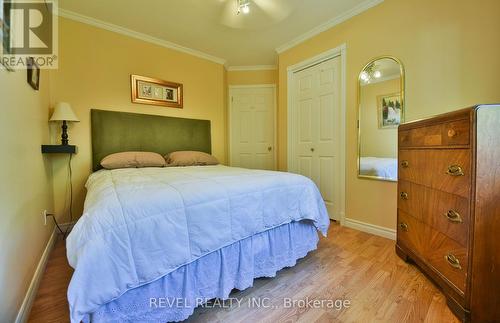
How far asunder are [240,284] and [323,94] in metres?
2.45

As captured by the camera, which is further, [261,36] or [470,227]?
[261,36]

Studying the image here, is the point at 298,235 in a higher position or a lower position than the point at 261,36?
lower

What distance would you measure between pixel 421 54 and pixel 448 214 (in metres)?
1.54

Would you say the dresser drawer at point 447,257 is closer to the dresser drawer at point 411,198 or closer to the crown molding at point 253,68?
the dresser drawer at point 411,198

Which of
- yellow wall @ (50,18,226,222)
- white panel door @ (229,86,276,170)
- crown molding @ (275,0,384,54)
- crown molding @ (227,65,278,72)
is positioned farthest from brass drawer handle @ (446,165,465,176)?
crown molding @ (227,65,278,72)

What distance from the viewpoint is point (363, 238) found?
2.25 metres

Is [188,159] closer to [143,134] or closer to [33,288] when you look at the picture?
[143,134]

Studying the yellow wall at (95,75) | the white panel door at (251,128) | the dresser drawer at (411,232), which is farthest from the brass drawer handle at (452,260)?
the yellow wall at (95,75)

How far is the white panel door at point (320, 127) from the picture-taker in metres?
2.72

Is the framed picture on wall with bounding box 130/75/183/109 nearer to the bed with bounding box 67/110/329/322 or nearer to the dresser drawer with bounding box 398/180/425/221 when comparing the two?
the bed with bounding box 67/110/329/322

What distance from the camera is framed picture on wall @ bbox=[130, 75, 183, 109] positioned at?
2.91m

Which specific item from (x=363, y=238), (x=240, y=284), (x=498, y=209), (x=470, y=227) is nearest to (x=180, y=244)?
(x=240, y=284)

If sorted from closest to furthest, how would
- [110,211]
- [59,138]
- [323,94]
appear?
[110,211], [59,138], [323,94]

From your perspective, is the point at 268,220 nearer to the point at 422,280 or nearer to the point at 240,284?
the point at 240,284
